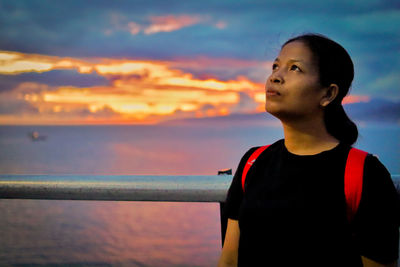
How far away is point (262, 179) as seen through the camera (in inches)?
66.8

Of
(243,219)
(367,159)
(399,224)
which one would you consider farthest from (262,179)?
(399,224)

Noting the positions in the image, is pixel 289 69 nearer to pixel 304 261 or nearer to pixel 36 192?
pixel 304 261

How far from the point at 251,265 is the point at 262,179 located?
356 millimetres

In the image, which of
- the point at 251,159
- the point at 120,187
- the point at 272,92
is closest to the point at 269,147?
the point at 251,159

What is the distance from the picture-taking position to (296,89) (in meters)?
1.61

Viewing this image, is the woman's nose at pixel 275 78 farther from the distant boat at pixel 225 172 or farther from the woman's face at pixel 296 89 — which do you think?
the distant boat at pixel 225 172

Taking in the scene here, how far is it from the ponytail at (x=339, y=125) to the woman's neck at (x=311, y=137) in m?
0.03

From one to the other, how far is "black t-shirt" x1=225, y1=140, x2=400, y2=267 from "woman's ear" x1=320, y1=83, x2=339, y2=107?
193mm

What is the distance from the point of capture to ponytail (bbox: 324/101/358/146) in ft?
5.52

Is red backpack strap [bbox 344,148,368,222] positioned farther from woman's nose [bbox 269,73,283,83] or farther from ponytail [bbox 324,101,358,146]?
woman's nose [bbox 269,73,283,83]

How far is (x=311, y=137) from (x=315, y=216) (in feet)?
1.08

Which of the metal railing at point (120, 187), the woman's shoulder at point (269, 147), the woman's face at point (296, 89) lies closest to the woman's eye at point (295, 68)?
the woman's face at point (296, 89)

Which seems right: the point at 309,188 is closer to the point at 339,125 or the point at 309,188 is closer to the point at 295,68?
the point at 339,125

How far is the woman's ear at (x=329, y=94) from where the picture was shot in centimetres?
164
